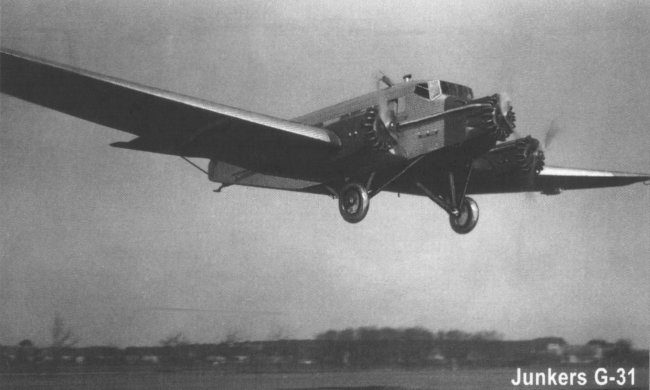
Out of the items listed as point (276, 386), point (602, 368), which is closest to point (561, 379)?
point (602, 368)

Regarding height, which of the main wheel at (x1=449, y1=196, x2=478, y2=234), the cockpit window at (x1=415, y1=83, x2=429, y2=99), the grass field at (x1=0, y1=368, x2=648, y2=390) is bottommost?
the grass field at (x1=0, y1=368, x2=648, y2=390)

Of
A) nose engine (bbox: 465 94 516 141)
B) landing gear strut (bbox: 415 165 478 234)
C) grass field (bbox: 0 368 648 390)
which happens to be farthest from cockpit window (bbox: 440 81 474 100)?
grass field (bbox: 0 368 648 390)

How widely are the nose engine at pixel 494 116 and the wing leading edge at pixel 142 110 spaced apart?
3.23 meters

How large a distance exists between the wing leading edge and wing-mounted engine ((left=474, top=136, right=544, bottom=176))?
4015 millimetres

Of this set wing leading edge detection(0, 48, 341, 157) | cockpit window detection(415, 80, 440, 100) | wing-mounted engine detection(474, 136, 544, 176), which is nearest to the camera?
wing leading edge detection(0, 48, 341, 157)

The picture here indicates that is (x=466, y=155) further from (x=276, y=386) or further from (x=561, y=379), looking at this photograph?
(x=276, y=386)

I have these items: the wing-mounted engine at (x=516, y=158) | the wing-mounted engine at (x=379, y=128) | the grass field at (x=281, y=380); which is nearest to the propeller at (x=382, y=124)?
the wing-mounted engine at (x=379, y=128)

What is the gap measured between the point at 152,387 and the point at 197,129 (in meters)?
5.86

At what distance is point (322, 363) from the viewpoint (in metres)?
22.8

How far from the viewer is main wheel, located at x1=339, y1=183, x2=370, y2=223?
1702cm

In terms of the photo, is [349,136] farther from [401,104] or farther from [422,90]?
[422,90]

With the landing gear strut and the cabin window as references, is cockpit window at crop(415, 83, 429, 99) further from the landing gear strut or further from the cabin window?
the landing gear strut

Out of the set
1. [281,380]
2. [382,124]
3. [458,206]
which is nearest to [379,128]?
[382,124]

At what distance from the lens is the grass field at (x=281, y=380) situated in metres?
16.6
